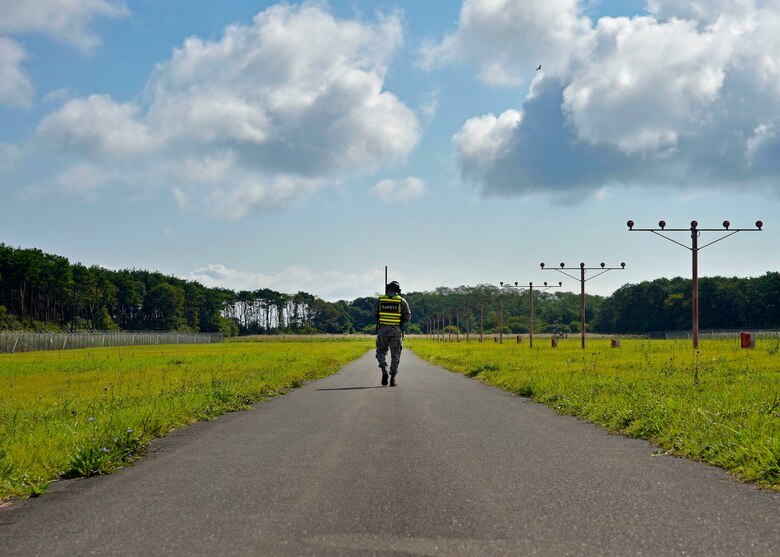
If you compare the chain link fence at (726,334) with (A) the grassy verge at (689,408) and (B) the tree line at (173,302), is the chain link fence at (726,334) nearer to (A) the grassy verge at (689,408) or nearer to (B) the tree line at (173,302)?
(B) the tree line at (173,302)

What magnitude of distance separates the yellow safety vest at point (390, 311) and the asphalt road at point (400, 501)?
9.08 meters

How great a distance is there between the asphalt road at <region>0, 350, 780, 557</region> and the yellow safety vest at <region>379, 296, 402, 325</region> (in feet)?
29.8

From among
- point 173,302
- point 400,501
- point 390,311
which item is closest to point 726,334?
point 390,311

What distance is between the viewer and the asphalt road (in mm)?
4250

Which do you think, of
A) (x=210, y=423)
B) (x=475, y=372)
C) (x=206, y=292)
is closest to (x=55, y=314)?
(x=206, y=292)

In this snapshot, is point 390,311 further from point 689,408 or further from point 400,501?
point 400,501

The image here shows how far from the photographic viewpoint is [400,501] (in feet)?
17.3

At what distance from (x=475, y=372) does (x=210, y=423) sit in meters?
14.1

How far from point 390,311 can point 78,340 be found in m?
78.5

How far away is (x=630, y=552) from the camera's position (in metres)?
4.05

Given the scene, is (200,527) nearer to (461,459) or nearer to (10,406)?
(461,459)

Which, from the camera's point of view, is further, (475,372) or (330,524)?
(475,372)

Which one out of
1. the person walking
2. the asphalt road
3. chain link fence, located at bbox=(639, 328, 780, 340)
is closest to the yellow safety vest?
the person walking

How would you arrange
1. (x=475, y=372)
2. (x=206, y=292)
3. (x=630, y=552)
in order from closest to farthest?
(x=630, y=552) < (x=475, y=372) < (x=206, y=292)
